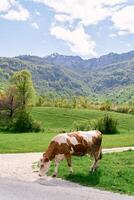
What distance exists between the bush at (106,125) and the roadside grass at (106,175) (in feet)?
171

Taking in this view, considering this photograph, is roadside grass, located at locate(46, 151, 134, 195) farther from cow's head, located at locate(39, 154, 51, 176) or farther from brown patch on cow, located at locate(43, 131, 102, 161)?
brown patch on cow, located at locate(43, 131, 102, 161)

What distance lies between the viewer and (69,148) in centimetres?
2633

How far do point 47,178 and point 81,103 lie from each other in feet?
450

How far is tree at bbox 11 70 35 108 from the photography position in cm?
10212

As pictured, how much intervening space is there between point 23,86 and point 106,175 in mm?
78389

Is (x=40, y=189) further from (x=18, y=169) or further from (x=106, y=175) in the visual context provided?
(x=18, y=169)

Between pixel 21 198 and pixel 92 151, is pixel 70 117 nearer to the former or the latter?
pixel 92 151

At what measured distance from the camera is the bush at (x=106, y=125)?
83.6 metres

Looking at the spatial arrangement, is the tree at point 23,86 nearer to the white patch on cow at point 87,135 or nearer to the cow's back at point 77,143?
the white patch on cow at point 87,135

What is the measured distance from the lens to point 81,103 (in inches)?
6373

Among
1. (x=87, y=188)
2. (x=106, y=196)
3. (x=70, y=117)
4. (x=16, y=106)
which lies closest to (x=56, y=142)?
(x=87, y=188)

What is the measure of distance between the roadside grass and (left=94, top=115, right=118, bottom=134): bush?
52.1m

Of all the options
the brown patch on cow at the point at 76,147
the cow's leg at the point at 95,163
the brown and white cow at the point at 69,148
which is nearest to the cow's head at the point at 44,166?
the brown and white cow at the point at 69,148

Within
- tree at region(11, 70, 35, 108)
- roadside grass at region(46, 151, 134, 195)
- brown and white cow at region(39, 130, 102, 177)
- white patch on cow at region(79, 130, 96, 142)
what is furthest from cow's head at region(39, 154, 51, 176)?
tree at region(11, 70, 35, 108)
